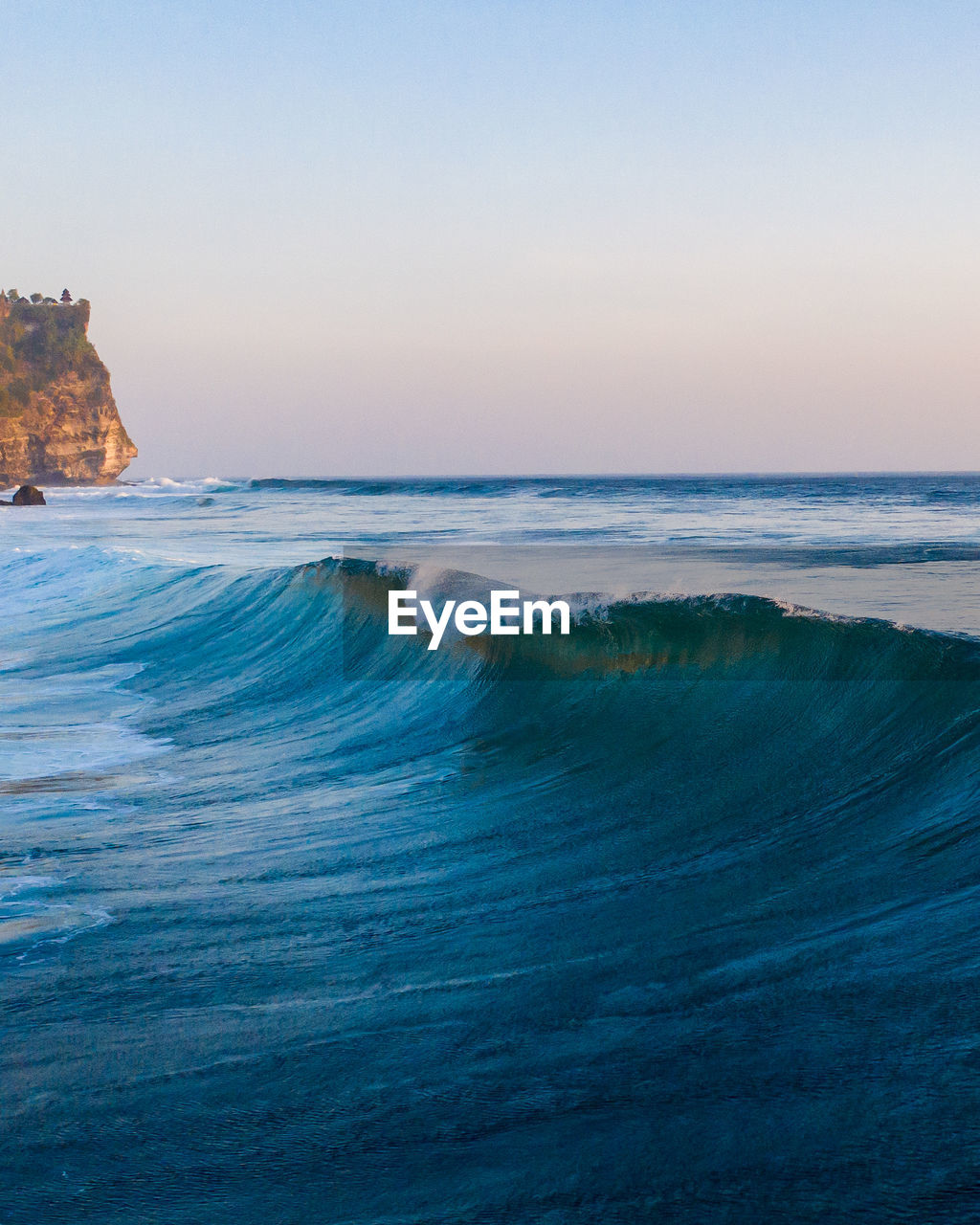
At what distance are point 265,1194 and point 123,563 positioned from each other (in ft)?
54.4

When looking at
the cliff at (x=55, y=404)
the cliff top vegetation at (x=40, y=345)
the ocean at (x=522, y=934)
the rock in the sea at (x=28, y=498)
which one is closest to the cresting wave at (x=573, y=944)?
the ocean at (x=522, y=934)

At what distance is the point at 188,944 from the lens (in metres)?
3.59

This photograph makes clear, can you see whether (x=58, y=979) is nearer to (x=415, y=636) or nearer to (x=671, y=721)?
(x=671, y=721)

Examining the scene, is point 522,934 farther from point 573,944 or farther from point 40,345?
point 40,345

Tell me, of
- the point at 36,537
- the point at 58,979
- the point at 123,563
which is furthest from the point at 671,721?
the point at 36,537

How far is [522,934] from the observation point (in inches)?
140

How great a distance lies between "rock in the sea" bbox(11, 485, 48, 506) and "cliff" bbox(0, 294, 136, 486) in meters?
25.1

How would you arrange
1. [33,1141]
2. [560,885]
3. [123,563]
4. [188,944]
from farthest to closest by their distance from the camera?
[123,563], [560,885], [188,944], [33,1141]

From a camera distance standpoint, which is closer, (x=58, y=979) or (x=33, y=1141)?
(x=33, y=1141)

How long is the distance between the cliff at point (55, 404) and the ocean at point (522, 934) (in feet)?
252

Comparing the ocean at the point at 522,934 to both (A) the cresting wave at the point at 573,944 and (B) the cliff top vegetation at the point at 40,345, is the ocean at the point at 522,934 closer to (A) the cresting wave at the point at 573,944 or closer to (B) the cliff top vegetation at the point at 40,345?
(A) the cresting wave at the point at 573,944

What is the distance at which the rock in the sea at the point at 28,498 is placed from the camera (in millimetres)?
51594

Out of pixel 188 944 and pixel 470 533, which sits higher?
pixel 470 533

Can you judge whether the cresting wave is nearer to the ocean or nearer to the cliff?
the ocean
